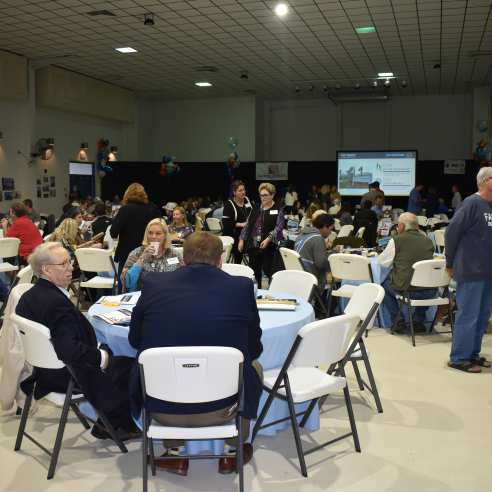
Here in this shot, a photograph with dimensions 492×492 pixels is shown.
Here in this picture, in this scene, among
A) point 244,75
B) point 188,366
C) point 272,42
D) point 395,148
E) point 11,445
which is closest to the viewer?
point 188,366

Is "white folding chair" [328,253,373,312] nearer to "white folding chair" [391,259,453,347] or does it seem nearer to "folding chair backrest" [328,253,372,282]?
"folding chair backrest" [328,253,372,282]

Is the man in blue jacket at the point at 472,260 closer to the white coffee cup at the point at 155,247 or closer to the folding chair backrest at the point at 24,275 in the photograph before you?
the white coffee cup at the point at 155,247

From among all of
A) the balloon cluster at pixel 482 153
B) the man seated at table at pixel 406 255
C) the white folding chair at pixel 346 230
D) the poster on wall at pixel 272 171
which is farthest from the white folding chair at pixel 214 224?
the balloon cluster at pixel 482 153

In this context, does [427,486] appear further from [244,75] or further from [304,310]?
→ [244,75]

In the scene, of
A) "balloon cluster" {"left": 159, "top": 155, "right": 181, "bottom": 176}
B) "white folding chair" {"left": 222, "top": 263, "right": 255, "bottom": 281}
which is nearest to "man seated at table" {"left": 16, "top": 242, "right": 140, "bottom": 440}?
"white folding chair" {"left": 222, "top": 263, "right": 255, "bottom": 281}

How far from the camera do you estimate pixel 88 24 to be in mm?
9570

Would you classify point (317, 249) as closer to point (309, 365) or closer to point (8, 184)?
point (309, 365)

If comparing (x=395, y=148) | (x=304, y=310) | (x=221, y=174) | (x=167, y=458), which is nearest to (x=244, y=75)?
(x=221, y=174)

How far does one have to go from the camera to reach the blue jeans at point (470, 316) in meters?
4.70

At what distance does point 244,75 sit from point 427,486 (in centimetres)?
1182

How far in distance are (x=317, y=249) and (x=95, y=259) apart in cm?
229

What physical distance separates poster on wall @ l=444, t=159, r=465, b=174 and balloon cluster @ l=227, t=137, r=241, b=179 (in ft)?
18.2

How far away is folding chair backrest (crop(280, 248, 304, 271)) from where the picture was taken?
234 inches

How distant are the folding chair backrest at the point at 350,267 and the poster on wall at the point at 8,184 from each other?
843cm
